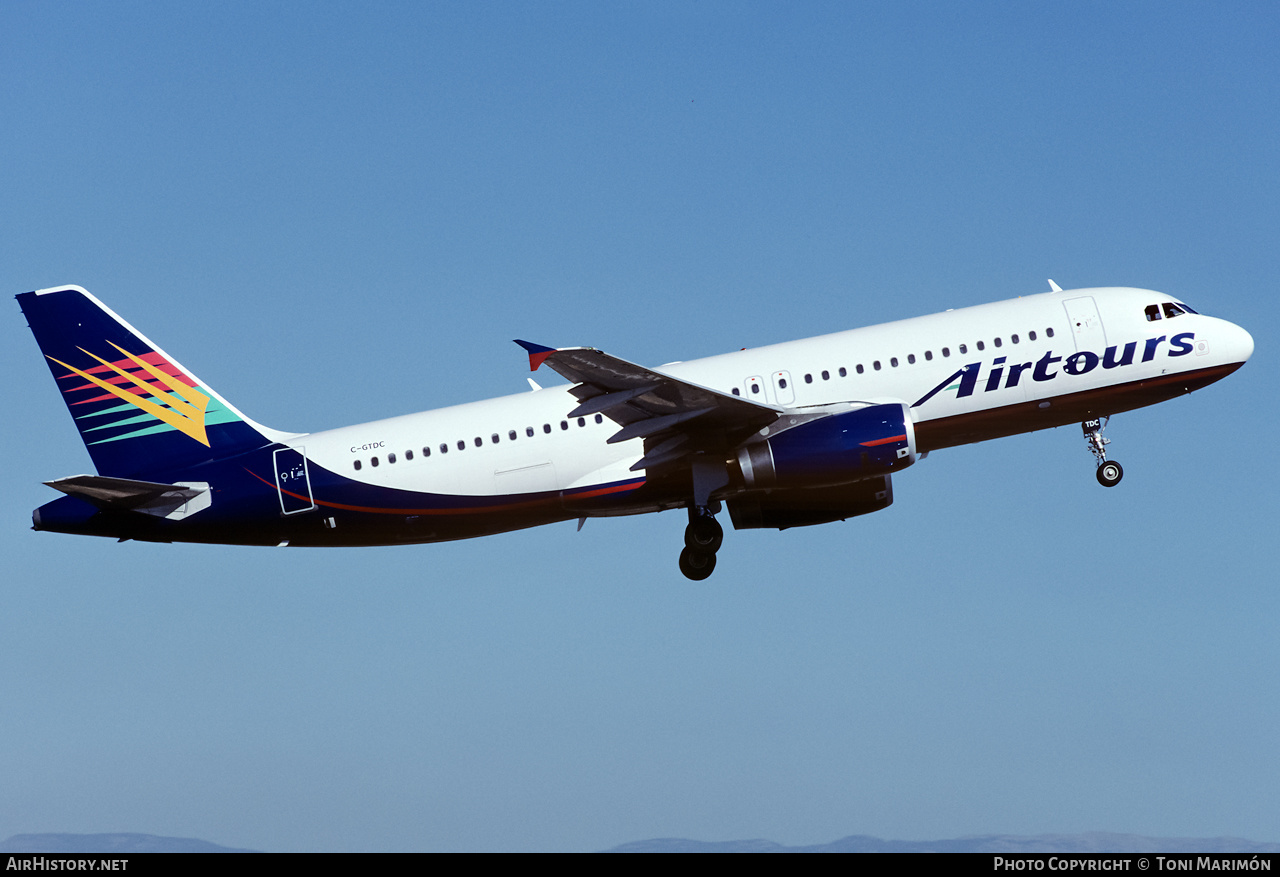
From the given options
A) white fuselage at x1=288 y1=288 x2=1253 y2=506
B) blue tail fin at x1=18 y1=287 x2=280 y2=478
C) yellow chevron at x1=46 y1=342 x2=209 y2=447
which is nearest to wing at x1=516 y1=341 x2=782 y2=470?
white fuselage at x1=288 y1=288 x2=1253 y2=506

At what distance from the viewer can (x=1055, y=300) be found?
1426 inches

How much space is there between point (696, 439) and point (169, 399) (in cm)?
1494

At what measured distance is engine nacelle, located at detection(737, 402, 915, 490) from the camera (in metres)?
33.5

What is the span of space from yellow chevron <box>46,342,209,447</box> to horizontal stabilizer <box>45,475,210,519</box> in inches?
77.0

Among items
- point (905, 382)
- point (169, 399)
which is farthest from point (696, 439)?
point (169, 399)

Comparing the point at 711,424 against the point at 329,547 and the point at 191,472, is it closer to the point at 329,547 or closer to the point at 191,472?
the point at 329,547

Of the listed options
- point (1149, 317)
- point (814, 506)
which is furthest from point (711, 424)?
point (1149, 317)

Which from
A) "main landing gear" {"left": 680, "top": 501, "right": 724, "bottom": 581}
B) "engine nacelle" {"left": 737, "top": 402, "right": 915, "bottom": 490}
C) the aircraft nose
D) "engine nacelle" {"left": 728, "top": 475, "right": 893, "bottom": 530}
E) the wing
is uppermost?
the aircraft nose

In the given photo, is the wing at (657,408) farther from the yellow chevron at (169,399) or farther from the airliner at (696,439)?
the yellow chevron at (169,399)

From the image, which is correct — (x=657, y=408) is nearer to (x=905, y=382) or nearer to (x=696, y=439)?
(x=696, y=439)

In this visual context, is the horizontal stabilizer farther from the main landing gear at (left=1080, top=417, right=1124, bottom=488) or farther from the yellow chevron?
the main landing gear at (left=1080, top=417, right=1124, bottom=488)

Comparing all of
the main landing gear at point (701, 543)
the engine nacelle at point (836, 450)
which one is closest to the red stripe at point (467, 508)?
the main landing gear at point (701, 543)
